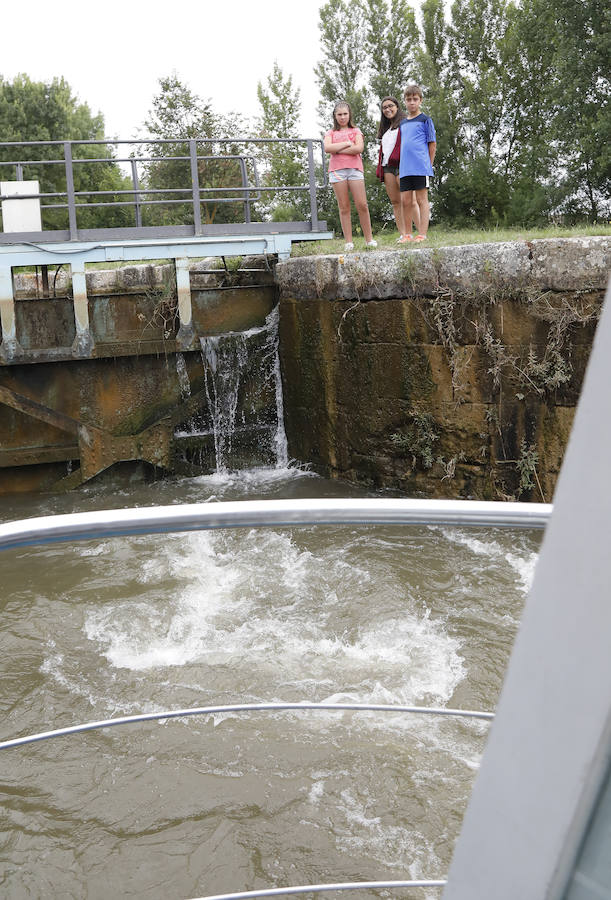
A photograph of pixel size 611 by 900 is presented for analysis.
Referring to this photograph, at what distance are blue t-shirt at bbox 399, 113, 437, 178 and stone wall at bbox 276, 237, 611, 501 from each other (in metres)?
0.83

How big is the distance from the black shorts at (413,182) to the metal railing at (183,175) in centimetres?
120

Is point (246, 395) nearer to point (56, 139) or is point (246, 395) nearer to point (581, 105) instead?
point (581, 105)

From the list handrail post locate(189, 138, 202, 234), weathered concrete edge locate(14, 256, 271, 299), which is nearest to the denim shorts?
handrail post locate(189, 138, 202, 234)

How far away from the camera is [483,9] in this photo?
26.1 meters

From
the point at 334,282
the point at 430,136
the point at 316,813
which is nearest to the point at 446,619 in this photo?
the point at 316,813

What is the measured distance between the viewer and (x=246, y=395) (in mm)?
9117

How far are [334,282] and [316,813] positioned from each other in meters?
5.24

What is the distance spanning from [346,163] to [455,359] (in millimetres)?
2457

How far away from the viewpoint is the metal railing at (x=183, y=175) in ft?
27.6

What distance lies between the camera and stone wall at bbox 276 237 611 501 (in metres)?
6.40

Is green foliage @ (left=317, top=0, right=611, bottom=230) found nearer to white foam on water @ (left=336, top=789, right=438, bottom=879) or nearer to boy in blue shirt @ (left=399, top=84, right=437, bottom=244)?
boy in blue shirt @ (left=399, top=84, right=437, bottom=244)

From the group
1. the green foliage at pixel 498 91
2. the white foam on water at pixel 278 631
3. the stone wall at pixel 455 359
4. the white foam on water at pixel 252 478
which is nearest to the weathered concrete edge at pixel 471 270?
the stone wall at pixel 455 359

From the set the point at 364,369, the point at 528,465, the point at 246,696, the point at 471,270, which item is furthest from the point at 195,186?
the point at 246,696

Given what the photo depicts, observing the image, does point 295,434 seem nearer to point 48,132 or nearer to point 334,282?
point 334,282
